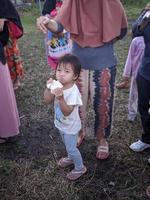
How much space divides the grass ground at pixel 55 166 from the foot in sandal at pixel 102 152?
5 cm

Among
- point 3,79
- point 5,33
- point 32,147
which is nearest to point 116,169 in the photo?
point 32,147

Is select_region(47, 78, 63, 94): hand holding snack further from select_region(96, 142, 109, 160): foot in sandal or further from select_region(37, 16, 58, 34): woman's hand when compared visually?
select_region(96, 142, 109, 160): foot in sandal

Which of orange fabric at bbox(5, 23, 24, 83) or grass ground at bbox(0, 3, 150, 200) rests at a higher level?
orange fabric at bbox(5, 23, 24, 83)

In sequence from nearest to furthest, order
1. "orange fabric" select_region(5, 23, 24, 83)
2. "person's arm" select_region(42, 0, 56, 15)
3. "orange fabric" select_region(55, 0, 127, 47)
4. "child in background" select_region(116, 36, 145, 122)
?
1. "orange fabric" select_region(55, 0, 127, 47)
2. "child in background" select_region(116, 36, 145, 122)
3. "person's arm" select_region(42, 0, 56, 15)
4. "orange fabric" select_region(5, 23, 24, 83)

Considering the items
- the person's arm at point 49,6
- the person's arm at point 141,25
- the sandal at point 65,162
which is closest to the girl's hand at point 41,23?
the person's arm at point 141,25

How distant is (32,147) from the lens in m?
3.31

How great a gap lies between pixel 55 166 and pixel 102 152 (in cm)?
44

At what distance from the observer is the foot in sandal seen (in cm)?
304

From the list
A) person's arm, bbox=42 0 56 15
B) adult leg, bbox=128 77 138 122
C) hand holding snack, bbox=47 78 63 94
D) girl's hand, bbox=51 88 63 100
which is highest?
person's arm, bbox=42 0 56 15

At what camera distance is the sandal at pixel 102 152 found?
304cm

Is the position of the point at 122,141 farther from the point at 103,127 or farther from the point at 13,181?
the point at 13,181

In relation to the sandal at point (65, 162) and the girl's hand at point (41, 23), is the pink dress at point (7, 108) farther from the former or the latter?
the girl's hand at point (41, 23)

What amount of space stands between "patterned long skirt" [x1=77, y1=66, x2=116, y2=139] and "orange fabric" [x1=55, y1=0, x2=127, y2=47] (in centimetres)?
26

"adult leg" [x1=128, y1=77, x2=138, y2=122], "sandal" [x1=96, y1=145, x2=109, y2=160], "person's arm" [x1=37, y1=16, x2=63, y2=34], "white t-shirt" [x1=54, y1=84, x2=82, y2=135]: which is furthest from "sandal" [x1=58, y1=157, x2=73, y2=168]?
"person's arm" [x1=37, y1=16, x2=63, y2=34]
